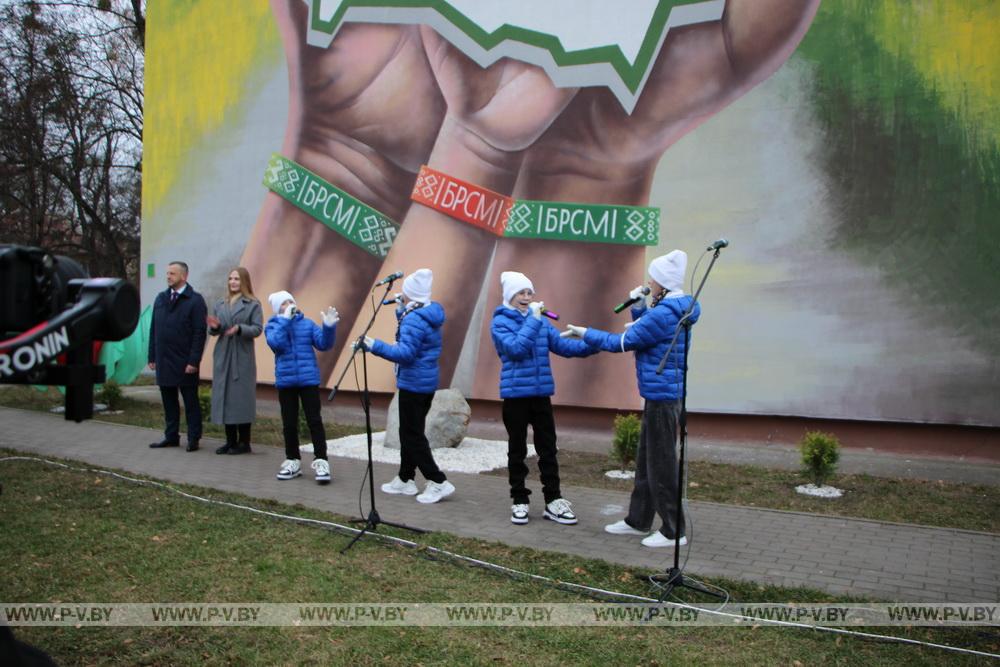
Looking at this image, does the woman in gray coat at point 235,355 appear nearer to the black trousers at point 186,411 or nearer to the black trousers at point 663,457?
the black trousers at point 186,411

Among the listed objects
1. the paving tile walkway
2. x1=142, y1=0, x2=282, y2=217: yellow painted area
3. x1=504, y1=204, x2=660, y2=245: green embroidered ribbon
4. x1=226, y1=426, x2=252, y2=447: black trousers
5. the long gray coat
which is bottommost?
the paving tile walkway

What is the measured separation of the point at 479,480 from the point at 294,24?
9537 mm

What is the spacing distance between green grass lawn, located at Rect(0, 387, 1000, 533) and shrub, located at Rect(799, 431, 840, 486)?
0.28 m

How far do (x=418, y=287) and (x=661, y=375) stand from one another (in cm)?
227

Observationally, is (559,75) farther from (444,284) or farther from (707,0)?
(444,284)

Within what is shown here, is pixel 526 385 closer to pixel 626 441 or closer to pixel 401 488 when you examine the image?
pixel 401 488

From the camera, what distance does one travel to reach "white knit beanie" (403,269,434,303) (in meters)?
6.67

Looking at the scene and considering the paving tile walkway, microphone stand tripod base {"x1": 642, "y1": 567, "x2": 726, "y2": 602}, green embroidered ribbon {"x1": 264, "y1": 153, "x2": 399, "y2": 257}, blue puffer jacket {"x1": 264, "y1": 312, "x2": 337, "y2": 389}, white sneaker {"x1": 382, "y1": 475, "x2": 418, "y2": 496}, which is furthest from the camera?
green embroidered ribbon {"x1": 264, "y1": 153, "x2": 399, "y2": 257}

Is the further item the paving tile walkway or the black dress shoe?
the black dress shoe

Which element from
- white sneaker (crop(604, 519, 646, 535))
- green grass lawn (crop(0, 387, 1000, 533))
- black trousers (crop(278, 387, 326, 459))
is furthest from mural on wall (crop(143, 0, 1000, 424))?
white sneaker (crop(604, 519, 646, 535))

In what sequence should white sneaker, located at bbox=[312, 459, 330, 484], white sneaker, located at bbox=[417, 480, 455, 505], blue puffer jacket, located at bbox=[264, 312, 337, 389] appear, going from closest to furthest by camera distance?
white sneaker, located at bbox=[417, 480, 455, 505] → white sneaker, located at bbox=[312, 459, 330, 484] → blue puffer jacket, located at bbox=[264, 312, 337, 389]

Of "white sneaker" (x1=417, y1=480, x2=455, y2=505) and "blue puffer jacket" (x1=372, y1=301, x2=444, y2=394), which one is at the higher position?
"blue puffer jacket" (x1=372, y1=301, x2=444, y2=394)

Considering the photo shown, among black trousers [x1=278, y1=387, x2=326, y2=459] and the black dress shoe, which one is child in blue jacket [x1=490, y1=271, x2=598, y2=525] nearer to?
black trousers [x1=278, y1=387, x2=326, y2=459]

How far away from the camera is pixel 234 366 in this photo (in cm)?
883
